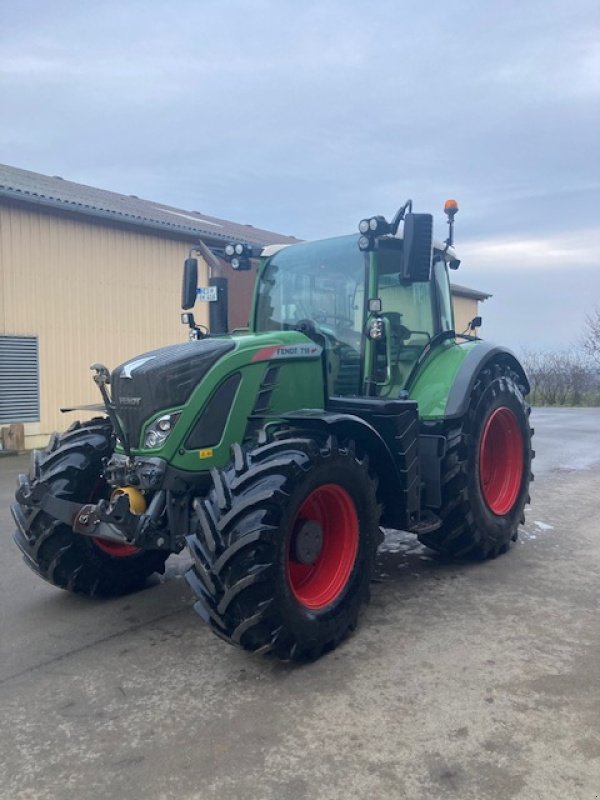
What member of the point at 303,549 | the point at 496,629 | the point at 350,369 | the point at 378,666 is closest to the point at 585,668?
the point at 496,629

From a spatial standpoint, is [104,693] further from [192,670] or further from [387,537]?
[387,537]

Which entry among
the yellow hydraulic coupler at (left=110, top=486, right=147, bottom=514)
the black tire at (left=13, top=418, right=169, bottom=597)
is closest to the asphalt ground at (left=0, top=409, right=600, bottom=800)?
the black tire at (left=13, top=418, right=169, bottom=597)

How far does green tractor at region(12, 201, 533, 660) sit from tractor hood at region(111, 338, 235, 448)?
0.03 feet

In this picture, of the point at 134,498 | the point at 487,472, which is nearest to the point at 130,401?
the point at 134,498

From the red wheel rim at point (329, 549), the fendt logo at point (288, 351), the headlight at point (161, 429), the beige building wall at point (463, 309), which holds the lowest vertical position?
the red wheel rim at point (329, 549)

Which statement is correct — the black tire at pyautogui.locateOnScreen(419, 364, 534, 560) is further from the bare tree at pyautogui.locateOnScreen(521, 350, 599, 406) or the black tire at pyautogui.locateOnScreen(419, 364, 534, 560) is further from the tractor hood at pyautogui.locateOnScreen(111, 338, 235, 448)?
the bare tree at pyautogui.locateOnScreen(521, 350, 599, 406)

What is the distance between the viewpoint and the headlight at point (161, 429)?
3725 millimetres

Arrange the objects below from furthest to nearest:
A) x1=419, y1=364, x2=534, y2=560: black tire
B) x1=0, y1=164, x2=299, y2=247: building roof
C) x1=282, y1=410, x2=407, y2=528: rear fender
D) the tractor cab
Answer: x1=0, y1=164, x2=299, y2=247: building roof, x1=419, y1=364, x2=534, y2=560: black tire, the tractor cab, x1=282, y1=410, x2=407, y2=528: rear fender

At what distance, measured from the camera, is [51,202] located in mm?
11617

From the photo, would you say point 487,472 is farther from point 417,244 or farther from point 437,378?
point 417,244

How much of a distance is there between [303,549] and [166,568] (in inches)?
70.6

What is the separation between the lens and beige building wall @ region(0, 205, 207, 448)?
1156 cm

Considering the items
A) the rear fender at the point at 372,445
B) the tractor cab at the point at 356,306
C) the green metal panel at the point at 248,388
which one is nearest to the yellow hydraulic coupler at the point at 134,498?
the green metal panel at the point at 248,388

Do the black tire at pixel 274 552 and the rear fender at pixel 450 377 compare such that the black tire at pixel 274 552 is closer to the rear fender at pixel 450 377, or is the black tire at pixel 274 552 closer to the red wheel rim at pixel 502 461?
the rear fender at pixel 450 377
